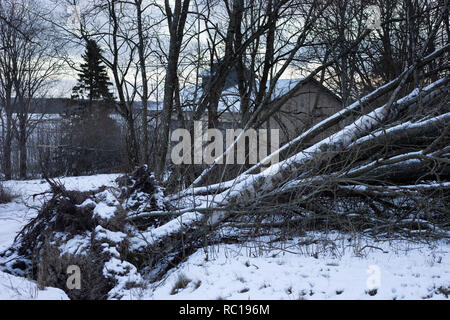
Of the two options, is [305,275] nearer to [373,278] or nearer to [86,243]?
[373,278]

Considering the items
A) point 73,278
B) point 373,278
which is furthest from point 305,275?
point 73,278

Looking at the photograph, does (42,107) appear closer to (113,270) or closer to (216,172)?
(216,172)

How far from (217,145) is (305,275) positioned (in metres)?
5.01

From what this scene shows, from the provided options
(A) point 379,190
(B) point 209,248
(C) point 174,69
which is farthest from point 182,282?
(C) point 174,69

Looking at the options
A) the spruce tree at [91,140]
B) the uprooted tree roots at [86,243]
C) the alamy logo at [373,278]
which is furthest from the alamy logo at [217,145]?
the spruce tree at [91,140]

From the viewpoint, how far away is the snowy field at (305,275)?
10.4 ft

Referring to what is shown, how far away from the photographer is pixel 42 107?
23.2m

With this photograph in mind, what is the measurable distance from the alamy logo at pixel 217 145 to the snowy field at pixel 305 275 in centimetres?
269

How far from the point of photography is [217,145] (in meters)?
8.27

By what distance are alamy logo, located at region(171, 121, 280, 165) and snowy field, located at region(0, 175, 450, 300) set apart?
2686 millimetres

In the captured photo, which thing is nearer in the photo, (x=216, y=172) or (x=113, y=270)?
(x=113, y=270)

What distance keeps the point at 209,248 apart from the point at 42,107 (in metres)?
22.0

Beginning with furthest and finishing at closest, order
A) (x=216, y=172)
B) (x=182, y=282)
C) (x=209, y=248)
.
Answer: (x=216, y=172), (x=209, y=248), (x=182, y=282)

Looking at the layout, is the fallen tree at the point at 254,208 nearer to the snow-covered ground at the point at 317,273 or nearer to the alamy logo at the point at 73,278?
the alamy logo at the point at 73,278
